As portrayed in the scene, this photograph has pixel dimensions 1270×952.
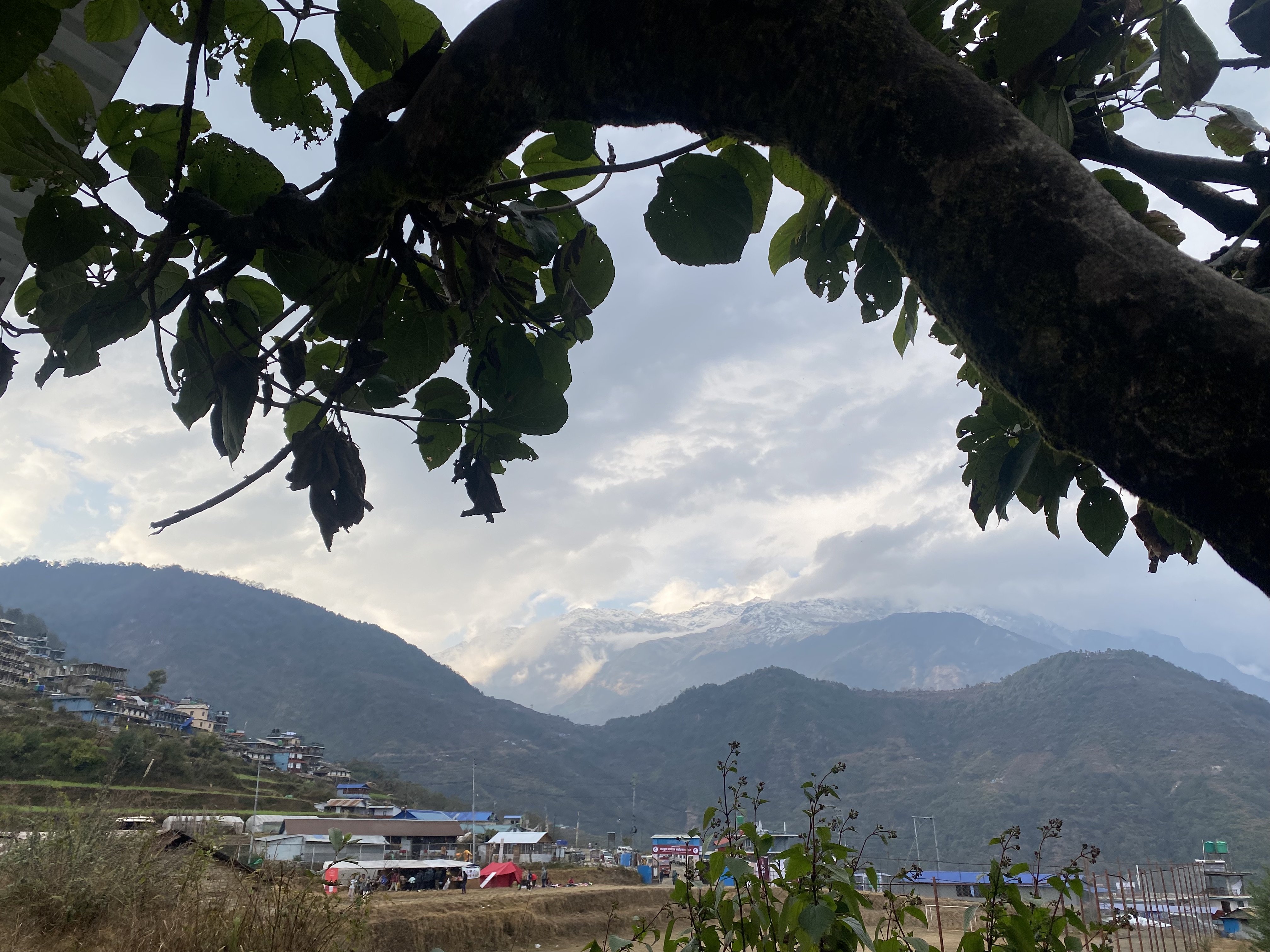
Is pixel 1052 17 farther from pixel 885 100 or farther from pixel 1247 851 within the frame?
pixel 1247 851

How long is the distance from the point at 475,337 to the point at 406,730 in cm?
12754

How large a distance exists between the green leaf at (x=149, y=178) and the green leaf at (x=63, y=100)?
0.07 m

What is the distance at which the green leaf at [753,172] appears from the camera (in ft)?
4.00

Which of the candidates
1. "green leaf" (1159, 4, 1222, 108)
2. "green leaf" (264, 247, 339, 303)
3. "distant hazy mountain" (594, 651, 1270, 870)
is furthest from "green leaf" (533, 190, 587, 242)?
"distant hazy mountain" (594, 651, 1270, 870)

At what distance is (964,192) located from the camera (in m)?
0.62

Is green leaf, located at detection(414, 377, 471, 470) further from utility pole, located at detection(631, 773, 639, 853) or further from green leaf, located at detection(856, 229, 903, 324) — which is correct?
utility pole, located at detection(631, 773, 639, 853)

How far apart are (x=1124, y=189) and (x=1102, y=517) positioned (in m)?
0.66

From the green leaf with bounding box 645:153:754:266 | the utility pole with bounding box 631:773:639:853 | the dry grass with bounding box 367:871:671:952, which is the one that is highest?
the green leaf with bounding box 645:153:754:266

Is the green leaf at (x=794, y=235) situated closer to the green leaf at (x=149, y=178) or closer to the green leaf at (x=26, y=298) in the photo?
the green leaf at (x=149, y=178)

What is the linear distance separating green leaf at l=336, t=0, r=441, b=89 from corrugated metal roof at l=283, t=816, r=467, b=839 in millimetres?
43934

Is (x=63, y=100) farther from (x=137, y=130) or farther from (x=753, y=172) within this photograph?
(x=753, y=172)

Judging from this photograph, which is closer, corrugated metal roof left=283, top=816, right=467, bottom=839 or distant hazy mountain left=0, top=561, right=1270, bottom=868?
corrugated metal roof left=283, top=816, right=467, bottom=839

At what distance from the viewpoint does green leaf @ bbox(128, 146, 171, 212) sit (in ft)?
3.64

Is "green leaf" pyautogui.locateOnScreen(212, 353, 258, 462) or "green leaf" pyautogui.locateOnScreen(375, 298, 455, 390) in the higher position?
"green leaf" pyautogui.locateOnScreen(375, 298, 455, 390)
